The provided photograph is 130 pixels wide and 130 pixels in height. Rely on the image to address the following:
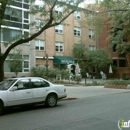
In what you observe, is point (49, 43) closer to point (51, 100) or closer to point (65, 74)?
point (65, 74)

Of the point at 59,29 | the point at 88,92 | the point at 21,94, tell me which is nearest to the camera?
the point at 21,94

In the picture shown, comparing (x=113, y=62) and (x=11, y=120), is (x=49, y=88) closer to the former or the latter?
(x=11, y=120)

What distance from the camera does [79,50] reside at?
123 feet

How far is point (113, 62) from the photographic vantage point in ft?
143

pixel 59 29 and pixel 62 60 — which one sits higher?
pixel 59 29

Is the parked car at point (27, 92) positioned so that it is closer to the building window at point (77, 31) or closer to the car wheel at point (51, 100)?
the car wheel at point (51, 100)

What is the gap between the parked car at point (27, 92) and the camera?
941 cm

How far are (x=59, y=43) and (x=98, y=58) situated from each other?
7133 mm

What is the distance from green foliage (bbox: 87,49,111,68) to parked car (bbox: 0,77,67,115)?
2635 cm

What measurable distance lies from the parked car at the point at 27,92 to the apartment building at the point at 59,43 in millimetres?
21852

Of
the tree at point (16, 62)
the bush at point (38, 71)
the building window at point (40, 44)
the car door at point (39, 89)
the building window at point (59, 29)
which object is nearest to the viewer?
the car door at point (39, 89)

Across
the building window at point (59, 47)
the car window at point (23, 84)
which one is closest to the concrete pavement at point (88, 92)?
the car window at point (23, 84)

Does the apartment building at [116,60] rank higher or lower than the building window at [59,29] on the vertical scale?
lower

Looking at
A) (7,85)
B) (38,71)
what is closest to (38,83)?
(7,85)
